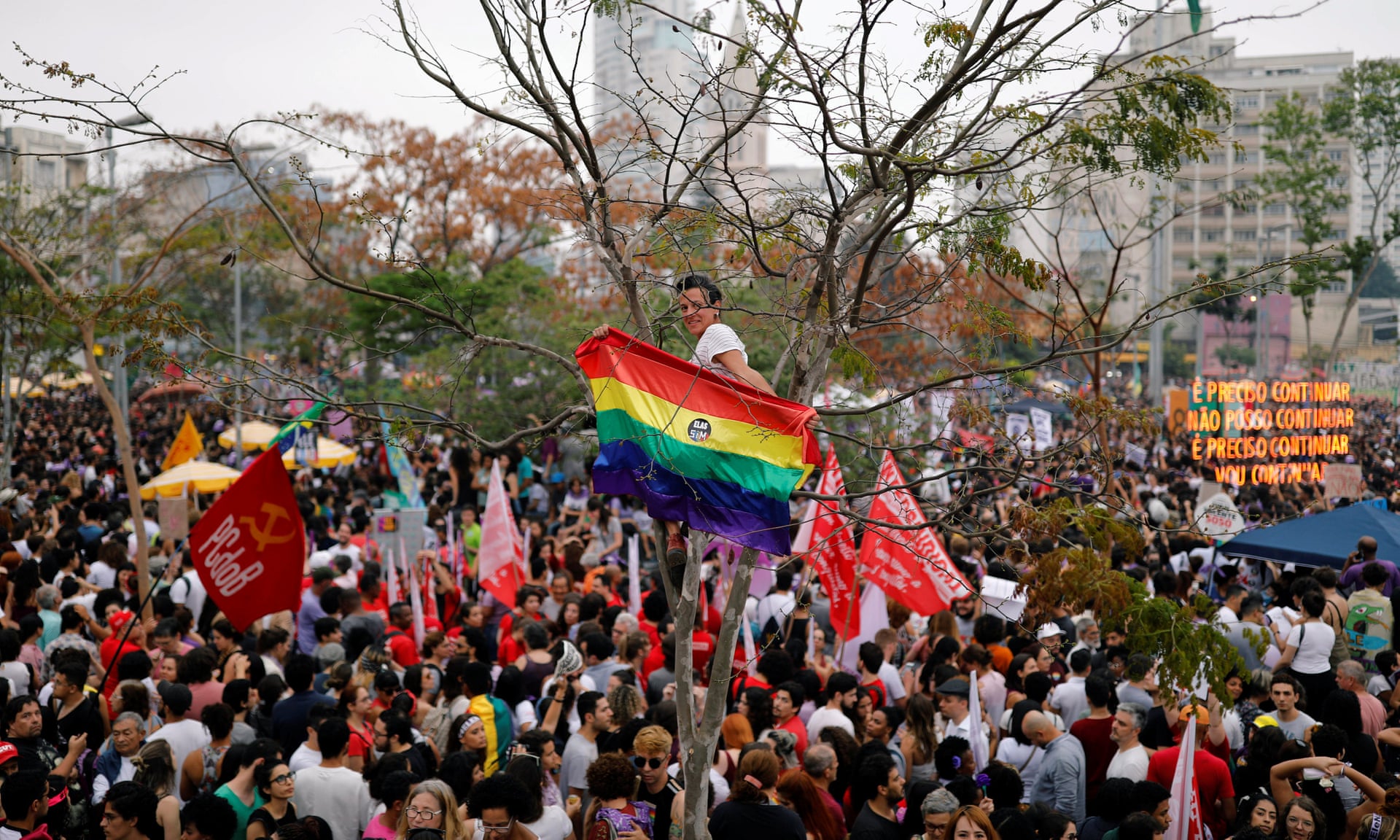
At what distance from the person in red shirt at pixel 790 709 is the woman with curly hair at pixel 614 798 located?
167 centimetres

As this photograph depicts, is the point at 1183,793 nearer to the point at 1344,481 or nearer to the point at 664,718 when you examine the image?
the point at 664,718

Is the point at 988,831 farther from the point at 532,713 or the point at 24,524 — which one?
the point at 24,524

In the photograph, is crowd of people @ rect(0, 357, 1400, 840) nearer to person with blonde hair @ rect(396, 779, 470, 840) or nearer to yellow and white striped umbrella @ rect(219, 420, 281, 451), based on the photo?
person with blonde hair @ rect(396, 779, 470, 840)

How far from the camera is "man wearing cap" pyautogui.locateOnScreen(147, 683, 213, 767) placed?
6883 millimetres

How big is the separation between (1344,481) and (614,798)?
1475 cm

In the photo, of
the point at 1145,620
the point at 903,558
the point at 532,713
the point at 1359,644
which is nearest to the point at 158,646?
the point at 532,713

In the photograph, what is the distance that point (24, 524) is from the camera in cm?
1465

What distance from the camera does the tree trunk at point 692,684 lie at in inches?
185

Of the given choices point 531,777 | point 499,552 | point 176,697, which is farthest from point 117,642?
point 531,777

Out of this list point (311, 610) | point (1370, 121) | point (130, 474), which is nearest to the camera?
point (311, 610)

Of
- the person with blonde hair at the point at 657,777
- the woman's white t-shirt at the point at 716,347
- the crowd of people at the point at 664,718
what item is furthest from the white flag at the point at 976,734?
the woman's white t-shirt at the point at 716,347

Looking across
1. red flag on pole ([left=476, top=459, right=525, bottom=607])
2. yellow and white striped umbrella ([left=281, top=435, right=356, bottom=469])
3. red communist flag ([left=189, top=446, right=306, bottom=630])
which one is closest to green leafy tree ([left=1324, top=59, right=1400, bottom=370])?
yellow and white striped umbrella ([left=281, top=435, right=356, bottom=469])

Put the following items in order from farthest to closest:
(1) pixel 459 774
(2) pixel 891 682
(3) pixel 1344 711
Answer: (2) pixel 891 682, (3) pixel 1344 711, (1) pixel 459 774

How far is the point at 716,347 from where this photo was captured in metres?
4.52
